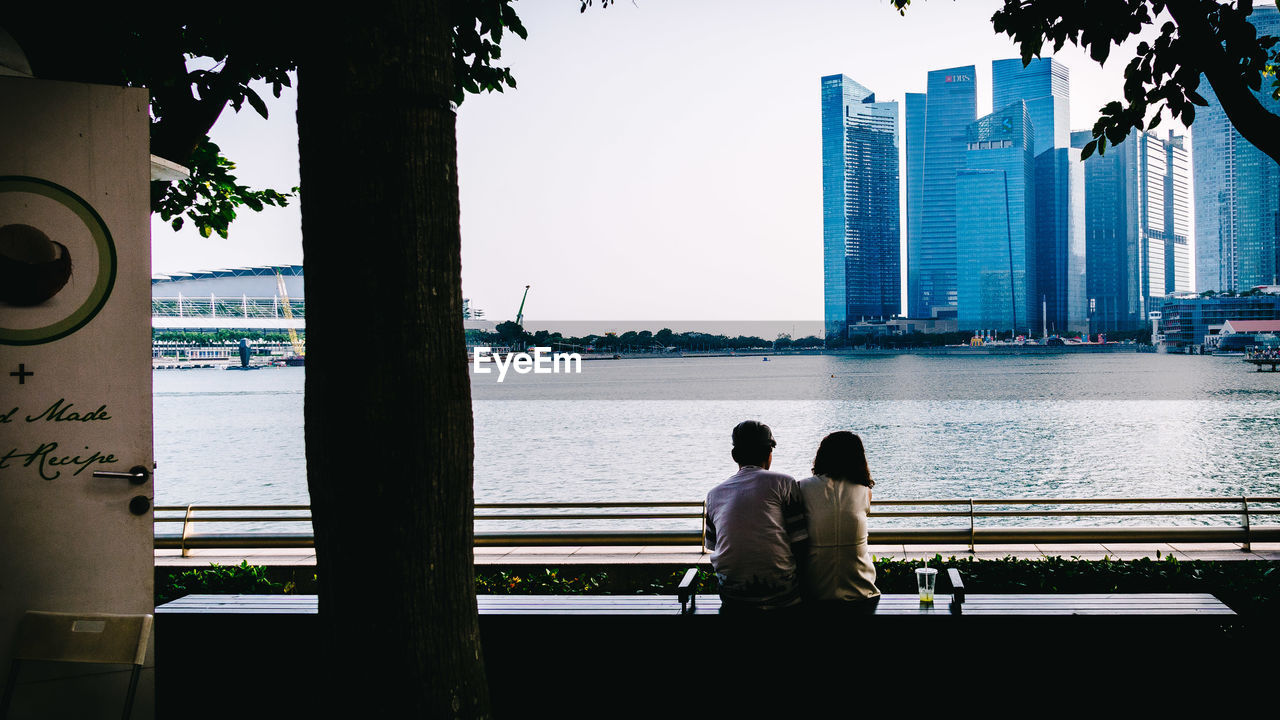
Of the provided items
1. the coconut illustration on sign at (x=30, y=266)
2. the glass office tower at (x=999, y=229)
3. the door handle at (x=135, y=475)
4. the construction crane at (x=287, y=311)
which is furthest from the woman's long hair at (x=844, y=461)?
the glass office tower at (x=999, y=229)

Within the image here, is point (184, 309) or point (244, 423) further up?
point (184, 309)

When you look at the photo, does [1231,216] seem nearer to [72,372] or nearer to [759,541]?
[759,541]

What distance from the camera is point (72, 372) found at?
3.10m

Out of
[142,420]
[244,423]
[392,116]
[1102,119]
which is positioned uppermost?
[1102,119]

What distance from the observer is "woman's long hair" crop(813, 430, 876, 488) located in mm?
3391

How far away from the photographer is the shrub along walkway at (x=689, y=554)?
7840 millimetres

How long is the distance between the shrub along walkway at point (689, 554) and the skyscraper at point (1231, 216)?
106289 millimetres

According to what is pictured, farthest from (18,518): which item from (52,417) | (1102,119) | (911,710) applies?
(1102,119)

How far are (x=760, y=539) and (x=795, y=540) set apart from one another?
137mm

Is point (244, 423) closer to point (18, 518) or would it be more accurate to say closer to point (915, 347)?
point (18, 518)

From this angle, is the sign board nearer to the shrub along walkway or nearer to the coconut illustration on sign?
the coconut illustration on sign

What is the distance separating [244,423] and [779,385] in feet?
214

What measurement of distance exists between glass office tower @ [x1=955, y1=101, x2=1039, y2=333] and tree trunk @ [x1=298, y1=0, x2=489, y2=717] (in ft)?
637

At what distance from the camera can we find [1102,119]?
4.83 m
